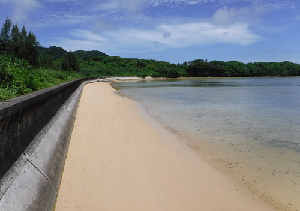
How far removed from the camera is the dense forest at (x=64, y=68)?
9.32 metres

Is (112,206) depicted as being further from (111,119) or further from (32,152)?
(111,119)

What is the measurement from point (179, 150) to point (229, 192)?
2274mm

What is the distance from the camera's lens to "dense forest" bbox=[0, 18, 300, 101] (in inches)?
367

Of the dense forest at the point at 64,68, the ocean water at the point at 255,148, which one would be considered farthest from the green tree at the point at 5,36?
the ocean water at the point at 255,148

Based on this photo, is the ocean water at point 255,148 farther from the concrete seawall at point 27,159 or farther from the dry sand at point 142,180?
the concrete seawall at point 27,159

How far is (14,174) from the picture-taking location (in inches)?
113

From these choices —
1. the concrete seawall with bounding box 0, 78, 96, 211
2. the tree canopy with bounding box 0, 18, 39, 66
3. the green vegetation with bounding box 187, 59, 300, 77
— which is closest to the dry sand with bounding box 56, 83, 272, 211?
the concrete seawall with bounding box 0, 78, 96, 211

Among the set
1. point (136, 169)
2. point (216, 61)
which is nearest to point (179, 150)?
point (136, 169)

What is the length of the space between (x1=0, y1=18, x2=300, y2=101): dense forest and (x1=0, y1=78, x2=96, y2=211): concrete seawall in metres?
2.12

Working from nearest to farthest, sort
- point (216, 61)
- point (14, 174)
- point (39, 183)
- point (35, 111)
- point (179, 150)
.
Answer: point (14, 174) → point (39, 183) → point (35, 111) → point (179, 150) → point (216, 61)

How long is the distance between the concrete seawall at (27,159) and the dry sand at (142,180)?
0.32 meters

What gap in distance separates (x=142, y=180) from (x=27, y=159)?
6.45 feet

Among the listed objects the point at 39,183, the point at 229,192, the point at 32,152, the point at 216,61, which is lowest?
the point at 229,192

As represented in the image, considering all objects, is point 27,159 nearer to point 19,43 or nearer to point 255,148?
point 255,148
